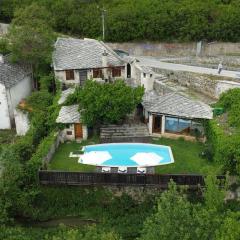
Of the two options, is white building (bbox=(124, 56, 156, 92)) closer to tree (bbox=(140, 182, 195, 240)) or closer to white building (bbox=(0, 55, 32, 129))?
white building (bbox=(0, 55, 32, 129))

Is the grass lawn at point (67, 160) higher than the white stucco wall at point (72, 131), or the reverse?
the white stucco wall at point (72, 131)

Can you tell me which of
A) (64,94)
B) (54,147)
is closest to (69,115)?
(54,147)

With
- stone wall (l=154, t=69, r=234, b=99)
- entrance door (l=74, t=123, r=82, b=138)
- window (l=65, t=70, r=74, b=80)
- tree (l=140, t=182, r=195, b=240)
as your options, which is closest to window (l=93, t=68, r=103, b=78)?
window (l=65, t=70, r=74, b=80)

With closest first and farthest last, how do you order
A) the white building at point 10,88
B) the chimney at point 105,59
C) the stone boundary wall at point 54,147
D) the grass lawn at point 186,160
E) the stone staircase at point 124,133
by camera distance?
the grass lawn at point 186,160 → the stone boundary wall at point 54,147 → the stone staircase at point 124,133 → the white building at point 10,88 → the chimney at point 105,59

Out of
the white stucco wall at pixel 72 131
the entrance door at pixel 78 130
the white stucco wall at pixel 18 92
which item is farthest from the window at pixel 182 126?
the white stucco wall at pixel 18 92

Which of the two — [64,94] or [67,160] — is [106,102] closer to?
[67,160]

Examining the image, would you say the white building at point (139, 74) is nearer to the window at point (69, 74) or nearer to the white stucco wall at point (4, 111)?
the window at point (69, 74)
